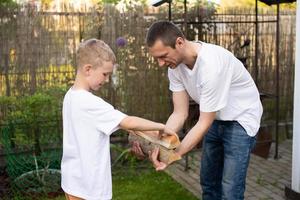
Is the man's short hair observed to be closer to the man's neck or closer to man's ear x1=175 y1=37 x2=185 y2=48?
man's ear x1=175 y1=37 x2=185 y2=48

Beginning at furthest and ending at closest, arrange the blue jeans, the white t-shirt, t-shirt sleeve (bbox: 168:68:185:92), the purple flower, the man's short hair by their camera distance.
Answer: the purple flower
t-shirt sleeve (bbox: 168:68:185:92)
the blue jeans
the white t-shirt
the man's short hair

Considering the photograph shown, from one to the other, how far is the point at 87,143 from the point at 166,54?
0.78 meters

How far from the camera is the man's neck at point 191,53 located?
315cm

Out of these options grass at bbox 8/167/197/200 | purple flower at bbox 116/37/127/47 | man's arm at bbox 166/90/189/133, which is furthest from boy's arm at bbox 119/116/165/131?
purple flower at bbox 116/37/127/47

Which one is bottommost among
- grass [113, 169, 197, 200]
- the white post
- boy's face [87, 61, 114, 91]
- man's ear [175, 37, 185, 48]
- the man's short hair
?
grass [113, 169, 197, 200]

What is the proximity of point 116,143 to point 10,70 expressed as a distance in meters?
1.76

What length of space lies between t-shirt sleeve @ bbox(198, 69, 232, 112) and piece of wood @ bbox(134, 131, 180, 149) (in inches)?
11.9

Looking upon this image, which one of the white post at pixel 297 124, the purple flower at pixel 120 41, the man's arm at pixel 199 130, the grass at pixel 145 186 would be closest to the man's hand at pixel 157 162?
the man's arm at pixel 199 130

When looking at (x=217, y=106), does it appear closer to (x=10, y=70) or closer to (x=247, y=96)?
(x=247, y=96)

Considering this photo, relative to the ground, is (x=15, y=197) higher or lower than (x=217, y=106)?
lower

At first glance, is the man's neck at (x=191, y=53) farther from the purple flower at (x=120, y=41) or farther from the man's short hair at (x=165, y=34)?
the purple flower at (x=120, y=41)

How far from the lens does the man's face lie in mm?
3012

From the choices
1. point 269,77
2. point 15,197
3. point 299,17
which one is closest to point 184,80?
point 299,17

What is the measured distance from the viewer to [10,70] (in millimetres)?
6254
